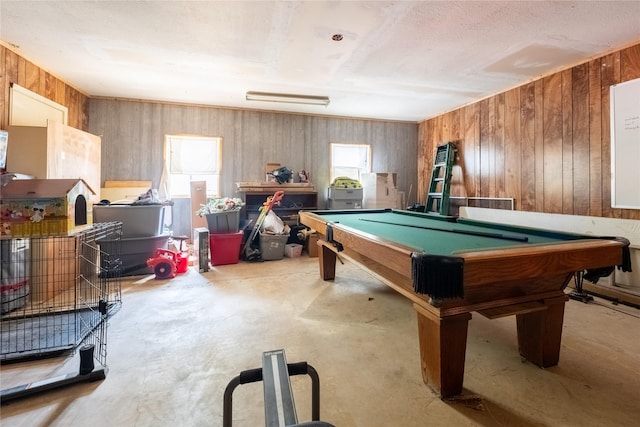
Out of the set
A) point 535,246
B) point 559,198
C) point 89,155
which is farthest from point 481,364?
point 89,155

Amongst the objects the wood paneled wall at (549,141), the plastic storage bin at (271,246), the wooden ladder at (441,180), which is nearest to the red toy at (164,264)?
the plastic storage bin at (271,246)

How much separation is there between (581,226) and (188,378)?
392 cm

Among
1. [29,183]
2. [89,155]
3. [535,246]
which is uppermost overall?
[89,155]

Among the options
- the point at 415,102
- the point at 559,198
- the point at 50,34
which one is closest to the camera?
the point at 50,34

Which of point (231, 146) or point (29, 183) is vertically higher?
point (231, 146)

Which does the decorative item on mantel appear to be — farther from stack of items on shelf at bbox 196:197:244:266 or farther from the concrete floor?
the concrete floor

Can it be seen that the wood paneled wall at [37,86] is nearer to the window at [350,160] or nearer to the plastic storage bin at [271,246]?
the plastic storage bin at [271,246]

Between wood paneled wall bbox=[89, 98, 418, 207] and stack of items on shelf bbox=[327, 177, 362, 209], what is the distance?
468 millimetres

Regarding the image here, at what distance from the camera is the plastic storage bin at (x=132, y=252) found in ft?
11.5

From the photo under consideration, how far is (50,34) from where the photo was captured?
2.65 metres

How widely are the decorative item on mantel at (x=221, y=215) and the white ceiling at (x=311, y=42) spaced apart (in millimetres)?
1620

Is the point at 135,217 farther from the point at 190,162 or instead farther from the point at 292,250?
the point at 292,250

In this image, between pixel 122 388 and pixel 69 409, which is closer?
pixel 69 409

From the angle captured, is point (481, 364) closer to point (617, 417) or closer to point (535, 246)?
point (617, 417)
